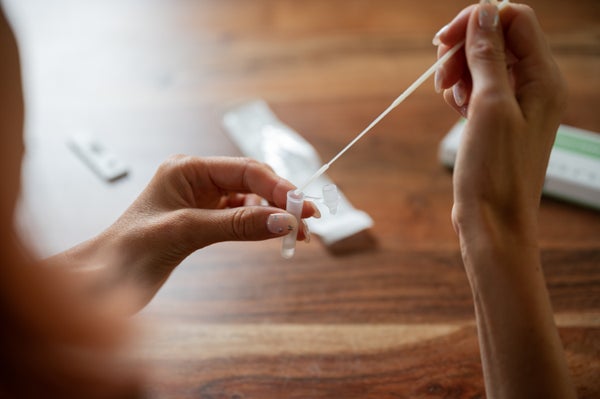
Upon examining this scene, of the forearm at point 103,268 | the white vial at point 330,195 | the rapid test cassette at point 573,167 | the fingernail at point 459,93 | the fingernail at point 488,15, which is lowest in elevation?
the rapid test cassette at point 573,167

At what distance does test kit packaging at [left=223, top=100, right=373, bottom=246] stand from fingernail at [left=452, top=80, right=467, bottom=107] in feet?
0.96

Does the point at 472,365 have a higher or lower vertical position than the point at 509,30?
lower

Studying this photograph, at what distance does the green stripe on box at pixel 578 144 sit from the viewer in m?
1.02

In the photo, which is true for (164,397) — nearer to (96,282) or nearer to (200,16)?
(96,282)

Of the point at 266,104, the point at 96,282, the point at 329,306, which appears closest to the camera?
the point at 96,282

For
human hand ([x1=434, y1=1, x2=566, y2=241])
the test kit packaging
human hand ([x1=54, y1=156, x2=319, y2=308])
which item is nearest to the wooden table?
the test kit packaging

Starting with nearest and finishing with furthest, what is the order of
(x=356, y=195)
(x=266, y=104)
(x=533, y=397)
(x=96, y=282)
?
(x=533, y=397) → (x=96, y=282) → (x=356, y=195) → (x=266, y=104)

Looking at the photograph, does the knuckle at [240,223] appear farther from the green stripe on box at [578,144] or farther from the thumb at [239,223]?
the green stripe on box at [578,144]

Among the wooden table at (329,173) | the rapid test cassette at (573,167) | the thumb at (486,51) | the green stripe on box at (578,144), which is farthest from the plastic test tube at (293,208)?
the green stripe on box at (578,144)

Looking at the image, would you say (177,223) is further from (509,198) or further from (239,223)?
(509,198)

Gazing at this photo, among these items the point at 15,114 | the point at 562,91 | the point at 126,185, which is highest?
the point at 15,114

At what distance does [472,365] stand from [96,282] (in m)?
0.50

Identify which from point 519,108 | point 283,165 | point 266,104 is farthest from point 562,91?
point 266,104

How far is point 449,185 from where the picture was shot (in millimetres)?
1048
